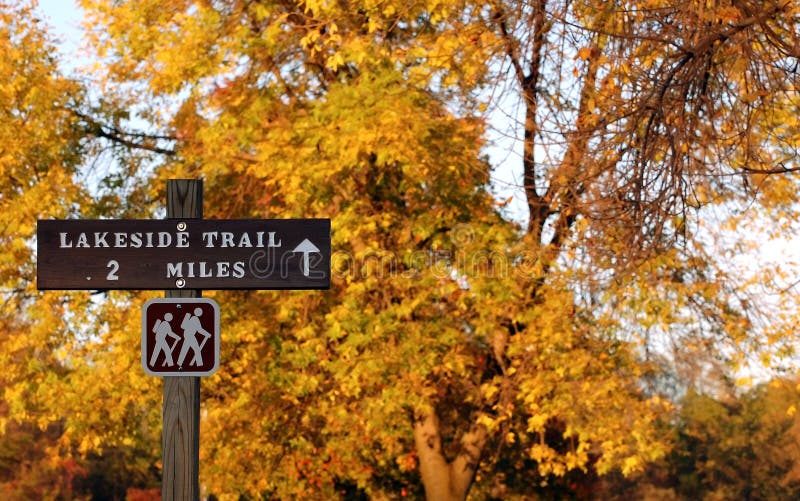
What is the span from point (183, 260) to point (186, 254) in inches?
1.5

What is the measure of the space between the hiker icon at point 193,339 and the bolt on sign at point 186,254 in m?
0.22

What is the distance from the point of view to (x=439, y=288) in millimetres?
15781

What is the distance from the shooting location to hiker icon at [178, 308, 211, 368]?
6.76 metres

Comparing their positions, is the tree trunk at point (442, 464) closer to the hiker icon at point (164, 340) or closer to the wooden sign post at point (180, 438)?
the wooden sign post at point (180, 438)

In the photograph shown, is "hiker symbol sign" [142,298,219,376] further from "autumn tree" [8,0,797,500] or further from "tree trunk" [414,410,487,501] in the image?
"tree trunk" [414,410,487,501]

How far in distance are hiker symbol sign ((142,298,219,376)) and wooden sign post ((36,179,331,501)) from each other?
16 millimetres

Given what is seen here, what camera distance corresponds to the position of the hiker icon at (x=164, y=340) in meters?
6.77

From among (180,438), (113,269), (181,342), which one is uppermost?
(113,269)

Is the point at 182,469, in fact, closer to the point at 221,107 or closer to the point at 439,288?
the point at 439,288

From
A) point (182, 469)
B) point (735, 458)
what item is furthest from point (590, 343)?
point (735, 458)

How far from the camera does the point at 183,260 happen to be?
273 inches

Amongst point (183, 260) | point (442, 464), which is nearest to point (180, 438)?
point (183, 260)

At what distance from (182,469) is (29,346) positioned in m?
11.1

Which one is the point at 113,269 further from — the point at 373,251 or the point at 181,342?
the point at 373,251
